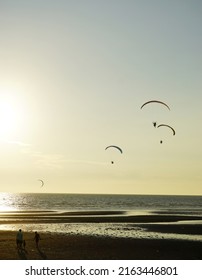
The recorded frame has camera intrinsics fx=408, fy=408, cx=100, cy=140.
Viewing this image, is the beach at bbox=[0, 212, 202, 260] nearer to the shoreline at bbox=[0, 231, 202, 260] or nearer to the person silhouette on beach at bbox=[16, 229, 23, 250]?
the shoreline at bbox=[0, 231, 202, 260]

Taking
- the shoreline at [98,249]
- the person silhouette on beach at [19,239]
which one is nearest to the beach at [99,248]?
the shoreline at [98,249]

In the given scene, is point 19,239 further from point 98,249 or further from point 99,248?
point 99,248

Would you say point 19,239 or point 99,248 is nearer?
point 19,239

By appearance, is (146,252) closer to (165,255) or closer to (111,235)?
(165,255)

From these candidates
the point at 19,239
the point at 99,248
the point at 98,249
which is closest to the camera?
the point at 19,239

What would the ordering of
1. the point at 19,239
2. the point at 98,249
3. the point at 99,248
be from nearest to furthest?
1. the point at 19,239
2. the point at 98,249
3. the point at 99,248

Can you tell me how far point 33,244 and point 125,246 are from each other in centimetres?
667

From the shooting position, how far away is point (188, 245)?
103 feet

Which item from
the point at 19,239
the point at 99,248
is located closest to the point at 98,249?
the point at 99,248

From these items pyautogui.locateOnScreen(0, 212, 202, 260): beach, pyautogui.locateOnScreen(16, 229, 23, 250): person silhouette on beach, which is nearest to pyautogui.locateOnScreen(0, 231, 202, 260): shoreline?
pyautogui.locateOnScreen(0, 212, 202, 260): beach

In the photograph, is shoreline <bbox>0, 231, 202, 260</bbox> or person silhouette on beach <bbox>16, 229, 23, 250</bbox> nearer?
shoreline <bbox>0, 231, 202, 260</bbox>

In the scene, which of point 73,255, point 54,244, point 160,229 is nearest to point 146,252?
point 73,255

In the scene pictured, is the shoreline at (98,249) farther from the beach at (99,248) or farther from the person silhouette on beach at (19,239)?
the person silhouette on beach at (19,239)
